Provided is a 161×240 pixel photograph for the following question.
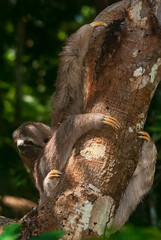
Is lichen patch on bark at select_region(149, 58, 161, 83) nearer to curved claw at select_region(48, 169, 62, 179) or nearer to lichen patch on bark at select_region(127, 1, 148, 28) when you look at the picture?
lichen patch on bark at select_region(127, 1, 148, 28)

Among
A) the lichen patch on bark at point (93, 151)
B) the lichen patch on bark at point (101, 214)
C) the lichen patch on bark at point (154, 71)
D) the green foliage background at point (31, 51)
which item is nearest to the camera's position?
the lichen patch on bark at point (101, 214)

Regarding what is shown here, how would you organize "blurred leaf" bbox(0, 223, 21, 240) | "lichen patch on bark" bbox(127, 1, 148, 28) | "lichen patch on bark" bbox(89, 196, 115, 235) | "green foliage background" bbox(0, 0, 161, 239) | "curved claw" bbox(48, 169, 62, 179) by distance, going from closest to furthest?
"blurred leaf" bbox(0, 223, 21, 240), "lichen patch on bark" bbox(89, 196, 115, 235), "lichen patch on bark" bbox(127, 1, 148, 28), "curved claw" bbox(48, 169, 62, 179), "green foliage background" bbox(0, 0, 161, 239)

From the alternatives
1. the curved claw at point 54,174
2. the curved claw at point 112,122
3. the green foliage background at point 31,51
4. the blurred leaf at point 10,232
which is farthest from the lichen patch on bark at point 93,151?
the green foliage background at point 31,51

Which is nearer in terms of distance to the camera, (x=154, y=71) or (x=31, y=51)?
(x=154, y=71)

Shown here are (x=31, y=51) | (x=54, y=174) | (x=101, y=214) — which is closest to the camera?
(x=101, y=214)

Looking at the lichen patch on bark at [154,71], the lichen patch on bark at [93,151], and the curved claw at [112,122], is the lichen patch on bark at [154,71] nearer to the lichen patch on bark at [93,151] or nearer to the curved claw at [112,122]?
the curved claw at [112,122]

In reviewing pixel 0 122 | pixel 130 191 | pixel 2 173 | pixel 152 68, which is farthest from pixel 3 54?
pixel 152 68

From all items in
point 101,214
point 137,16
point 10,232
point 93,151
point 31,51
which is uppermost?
point 137,16

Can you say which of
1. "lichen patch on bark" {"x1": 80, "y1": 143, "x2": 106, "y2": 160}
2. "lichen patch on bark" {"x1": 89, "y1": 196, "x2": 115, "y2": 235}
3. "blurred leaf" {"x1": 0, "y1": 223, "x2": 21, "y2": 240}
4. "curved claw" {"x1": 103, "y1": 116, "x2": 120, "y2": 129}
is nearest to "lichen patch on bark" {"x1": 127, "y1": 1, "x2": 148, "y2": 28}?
"curved claw" {"x1": 103, "y1": 116, "x2": 120, "y2": 129}

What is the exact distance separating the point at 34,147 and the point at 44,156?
546mm

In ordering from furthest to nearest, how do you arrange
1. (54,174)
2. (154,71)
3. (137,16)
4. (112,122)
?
1. (54,174)
2. (137,16)
3. (154,71)
4. (112,122)

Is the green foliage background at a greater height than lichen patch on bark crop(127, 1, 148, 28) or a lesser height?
lesser

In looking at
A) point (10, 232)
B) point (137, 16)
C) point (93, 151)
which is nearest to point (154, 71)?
point (137, 16)

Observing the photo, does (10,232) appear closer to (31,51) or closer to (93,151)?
(93,151)
